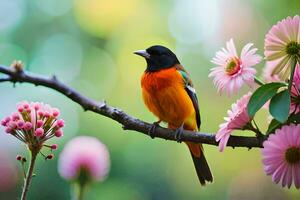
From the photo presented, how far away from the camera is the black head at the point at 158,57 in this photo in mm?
1364

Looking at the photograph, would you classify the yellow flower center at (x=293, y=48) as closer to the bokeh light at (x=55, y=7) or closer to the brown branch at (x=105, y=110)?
the brown branch at (x=105, y=110)

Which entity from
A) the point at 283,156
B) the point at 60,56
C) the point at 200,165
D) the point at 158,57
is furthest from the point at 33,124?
the point at 60,56

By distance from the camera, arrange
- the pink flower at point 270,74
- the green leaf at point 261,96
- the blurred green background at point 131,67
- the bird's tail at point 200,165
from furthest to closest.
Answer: the blurred green background at point 131,67 < the bird's tail at point 200,165 < the pink flower at point 270,74 < the green leaf at point 261,96

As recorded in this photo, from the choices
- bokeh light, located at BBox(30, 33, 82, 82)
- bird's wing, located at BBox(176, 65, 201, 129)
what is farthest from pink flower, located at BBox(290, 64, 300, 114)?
bokeh light, located at BBox(30, 33, 82, 82)

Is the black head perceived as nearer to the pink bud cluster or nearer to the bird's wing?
the bird's wing

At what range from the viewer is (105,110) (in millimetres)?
616

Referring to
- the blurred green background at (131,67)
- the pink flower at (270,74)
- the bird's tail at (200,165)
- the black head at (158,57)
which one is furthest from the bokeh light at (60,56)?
the pink flower at (270,74)

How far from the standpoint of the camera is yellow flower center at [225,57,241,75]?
65 cm

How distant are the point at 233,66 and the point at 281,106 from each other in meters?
0.11

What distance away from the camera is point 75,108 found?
202cm

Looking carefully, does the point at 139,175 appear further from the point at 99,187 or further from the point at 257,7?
the point at 257,7

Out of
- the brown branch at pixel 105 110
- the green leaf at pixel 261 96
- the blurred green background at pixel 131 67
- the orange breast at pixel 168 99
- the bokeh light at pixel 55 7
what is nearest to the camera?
the brown branch at pixel 105 110

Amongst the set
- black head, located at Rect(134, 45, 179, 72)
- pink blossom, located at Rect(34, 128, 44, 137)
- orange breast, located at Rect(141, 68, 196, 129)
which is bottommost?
pink blossom, located at Rect(34, 128, 44, 137)

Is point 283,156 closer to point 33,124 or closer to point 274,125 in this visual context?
point 274,125
